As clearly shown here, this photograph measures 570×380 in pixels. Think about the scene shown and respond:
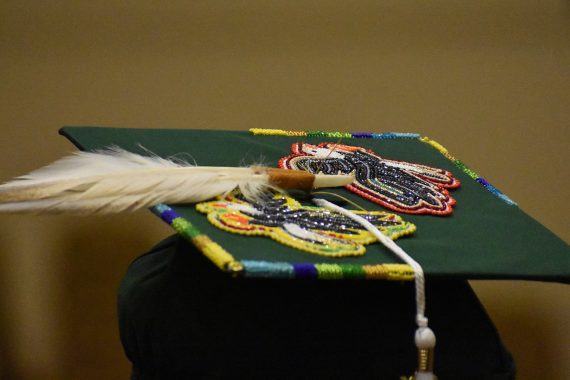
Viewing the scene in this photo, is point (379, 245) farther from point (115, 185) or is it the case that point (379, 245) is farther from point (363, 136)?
point (363, 136)

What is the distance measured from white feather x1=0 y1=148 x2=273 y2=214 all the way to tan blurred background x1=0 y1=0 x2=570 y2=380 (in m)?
0.65

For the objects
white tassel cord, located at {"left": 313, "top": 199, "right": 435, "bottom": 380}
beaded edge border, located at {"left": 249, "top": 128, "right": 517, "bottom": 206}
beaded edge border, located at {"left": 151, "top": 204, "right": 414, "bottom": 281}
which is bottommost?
white tassel cord, located at {"left": 313, "top": 199, "right": 435, "bottom": 380}

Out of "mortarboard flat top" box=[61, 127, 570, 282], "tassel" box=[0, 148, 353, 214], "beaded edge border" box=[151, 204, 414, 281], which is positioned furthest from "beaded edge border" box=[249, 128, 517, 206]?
"beaded edge border" box=[151, 204, 414, 281]

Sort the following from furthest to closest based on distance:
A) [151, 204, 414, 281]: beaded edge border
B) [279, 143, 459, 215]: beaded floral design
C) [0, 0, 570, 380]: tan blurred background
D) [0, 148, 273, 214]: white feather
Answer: [0, 0, 570, 380]: tan blurred background, [279, 143, 459, 215]: beaded floral design, [0, 148, 273, 214]: white feather, [151, 204, 414, 281]: beaded edge border

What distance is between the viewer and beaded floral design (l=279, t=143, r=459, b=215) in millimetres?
1032

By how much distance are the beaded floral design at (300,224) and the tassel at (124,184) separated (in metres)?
0.02

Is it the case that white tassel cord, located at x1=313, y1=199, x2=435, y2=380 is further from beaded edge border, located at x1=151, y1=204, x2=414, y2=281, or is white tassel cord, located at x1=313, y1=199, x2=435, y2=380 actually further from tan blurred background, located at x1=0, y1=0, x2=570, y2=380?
tan blurred background, located at x1=0, y1=0, x2=570, y2=380

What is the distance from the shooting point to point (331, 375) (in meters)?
0.96

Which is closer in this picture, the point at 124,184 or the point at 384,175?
the point at 124,184

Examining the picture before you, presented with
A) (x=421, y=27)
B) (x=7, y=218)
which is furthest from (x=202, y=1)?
(x=7, y=218)

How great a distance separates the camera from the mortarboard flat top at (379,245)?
0.79m

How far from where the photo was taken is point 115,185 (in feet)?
2.98

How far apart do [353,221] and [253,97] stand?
79 centimetres

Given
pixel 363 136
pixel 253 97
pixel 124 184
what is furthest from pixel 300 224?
pixel 253 97
